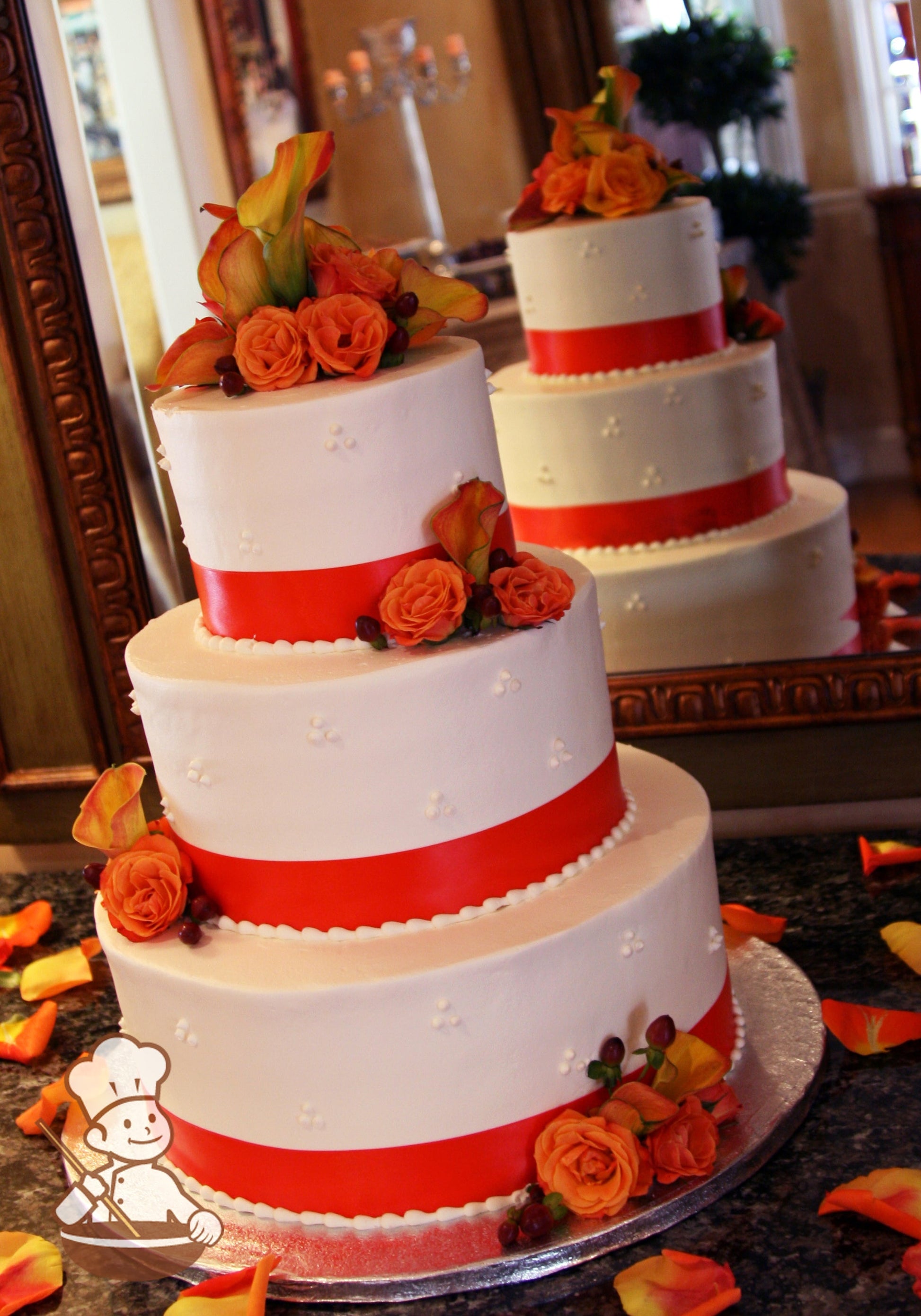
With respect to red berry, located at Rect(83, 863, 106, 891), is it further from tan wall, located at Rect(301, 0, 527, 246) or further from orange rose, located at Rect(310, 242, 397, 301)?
tan wall, located at Rect(301, 0, 527, 246)

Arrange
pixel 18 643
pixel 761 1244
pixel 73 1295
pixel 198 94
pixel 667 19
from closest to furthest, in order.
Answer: pixel 761 1244, pixel 73 1295, pixel 667 19, pixel 198 94, pixel 18 643

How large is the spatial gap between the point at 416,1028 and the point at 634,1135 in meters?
0.26

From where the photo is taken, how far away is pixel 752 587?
223 centimetres

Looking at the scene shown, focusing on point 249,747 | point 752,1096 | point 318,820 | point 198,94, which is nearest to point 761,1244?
point 752,1096

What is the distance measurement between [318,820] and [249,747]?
10 cm

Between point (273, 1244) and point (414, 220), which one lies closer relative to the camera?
point (273, 1244)

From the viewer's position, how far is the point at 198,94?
2387 millimetres

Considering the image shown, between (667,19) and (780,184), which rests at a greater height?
(667,19)

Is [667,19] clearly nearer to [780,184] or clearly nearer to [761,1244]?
[780,184]

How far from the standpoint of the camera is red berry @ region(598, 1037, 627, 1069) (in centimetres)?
148

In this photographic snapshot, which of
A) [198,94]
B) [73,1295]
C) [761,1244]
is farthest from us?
[198,94]

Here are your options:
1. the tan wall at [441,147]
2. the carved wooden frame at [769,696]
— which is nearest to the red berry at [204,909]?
the carved wooden frame at [769,696]

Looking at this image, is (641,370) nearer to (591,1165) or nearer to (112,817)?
(112,817)

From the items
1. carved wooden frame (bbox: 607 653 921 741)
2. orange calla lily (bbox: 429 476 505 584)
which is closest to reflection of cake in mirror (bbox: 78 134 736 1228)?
orange calla lily (bbox: 429 476 505 584)
